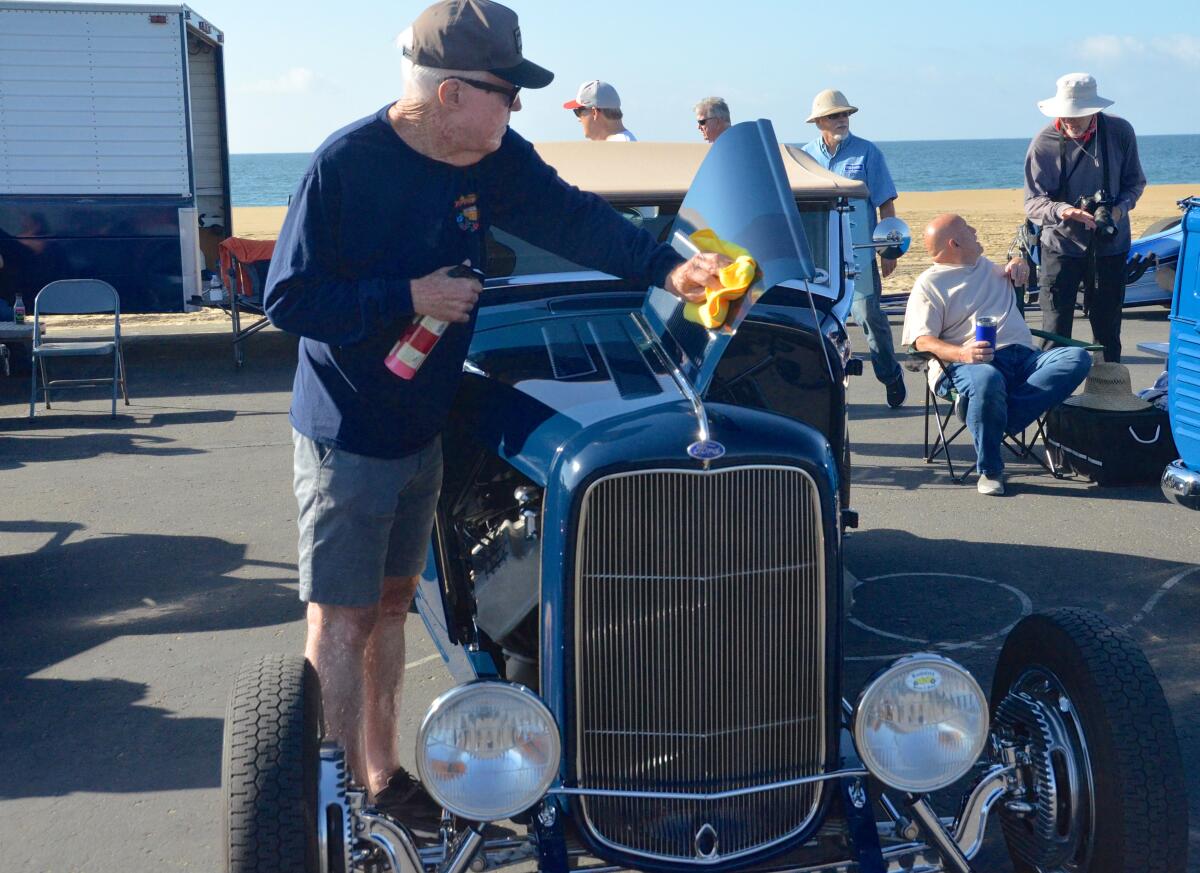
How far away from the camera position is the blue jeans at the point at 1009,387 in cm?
639

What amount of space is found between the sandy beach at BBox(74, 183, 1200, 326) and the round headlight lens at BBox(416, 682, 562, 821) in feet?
38.9

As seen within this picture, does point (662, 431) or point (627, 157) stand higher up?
point (627, 157)

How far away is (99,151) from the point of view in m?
11.5

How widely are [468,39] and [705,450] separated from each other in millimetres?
1025

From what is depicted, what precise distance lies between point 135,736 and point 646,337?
6.75 feet

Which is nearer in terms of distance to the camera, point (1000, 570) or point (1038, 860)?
point (1038, 860)

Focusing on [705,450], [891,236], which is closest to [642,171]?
[891,236]

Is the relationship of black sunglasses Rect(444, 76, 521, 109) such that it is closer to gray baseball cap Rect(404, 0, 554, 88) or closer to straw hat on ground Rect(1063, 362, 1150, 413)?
gray baseball cap Rect(404, 0, 554, 88)

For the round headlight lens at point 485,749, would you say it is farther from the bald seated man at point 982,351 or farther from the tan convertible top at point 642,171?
the bald seated man at point 982,351

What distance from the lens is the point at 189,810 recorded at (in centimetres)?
352

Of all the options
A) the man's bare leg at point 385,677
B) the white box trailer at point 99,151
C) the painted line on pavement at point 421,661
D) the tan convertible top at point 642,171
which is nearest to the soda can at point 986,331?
the tan convertible top at point 642,171

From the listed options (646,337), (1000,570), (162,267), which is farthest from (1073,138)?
(162,267)

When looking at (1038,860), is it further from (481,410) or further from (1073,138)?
(1073,138)

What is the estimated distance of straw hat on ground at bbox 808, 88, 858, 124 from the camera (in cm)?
849
